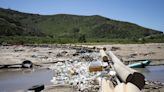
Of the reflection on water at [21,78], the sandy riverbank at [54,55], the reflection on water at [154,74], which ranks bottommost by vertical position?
the reflection on water at [21,78]

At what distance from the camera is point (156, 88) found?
12828 millimetres

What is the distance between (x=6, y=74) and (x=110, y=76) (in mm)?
9910

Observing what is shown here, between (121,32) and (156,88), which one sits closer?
(156,88)

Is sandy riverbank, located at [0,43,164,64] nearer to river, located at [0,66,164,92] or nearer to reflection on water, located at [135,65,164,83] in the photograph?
reflection on water, located at [135,65,164,83]

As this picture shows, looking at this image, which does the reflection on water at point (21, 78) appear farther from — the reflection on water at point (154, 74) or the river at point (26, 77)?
the reflection on water at point (154, 74)

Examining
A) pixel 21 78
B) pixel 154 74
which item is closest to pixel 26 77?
pixel 21 78

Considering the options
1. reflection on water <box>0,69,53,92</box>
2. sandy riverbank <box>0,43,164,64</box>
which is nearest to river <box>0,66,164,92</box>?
reflection on water <box>0,69,53,92</box>

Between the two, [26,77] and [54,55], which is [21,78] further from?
[54,55]

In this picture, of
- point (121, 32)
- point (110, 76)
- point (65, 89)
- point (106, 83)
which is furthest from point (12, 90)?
point (121, 32)

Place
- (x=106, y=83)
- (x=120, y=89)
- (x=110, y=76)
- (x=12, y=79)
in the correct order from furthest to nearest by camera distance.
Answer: (x=12, y=79), (x=110, y=76), (x=106, y=83), (x=120, y=89)

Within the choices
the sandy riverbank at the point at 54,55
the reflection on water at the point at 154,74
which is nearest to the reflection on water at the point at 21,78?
the reflection on water at the point at 154,74

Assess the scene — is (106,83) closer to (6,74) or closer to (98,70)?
(98,70)

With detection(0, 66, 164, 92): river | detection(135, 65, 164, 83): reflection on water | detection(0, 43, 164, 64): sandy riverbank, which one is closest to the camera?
detection(0, 66, 164, 92): river

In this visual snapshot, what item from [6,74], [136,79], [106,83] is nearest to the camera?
[136,79]
